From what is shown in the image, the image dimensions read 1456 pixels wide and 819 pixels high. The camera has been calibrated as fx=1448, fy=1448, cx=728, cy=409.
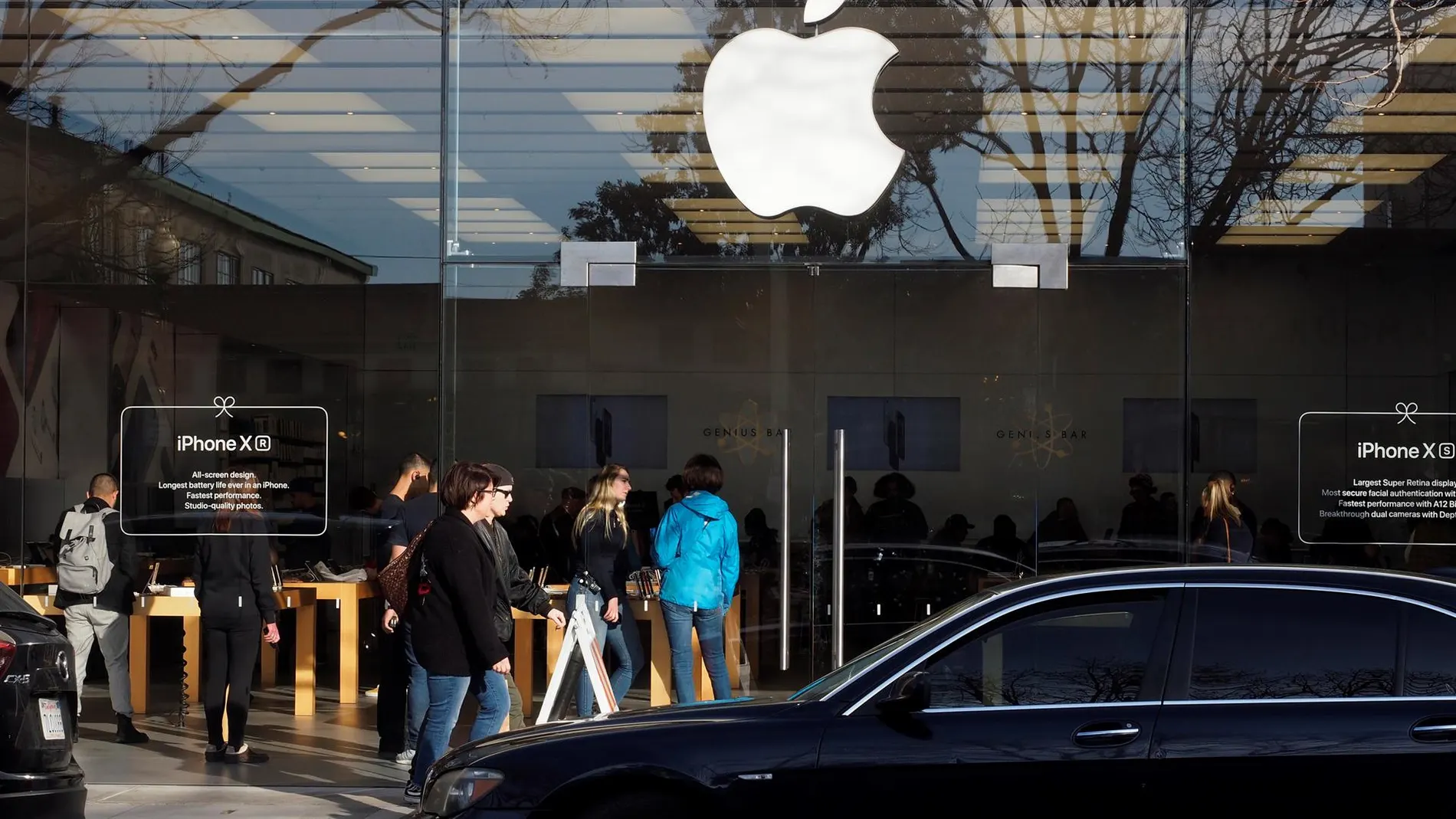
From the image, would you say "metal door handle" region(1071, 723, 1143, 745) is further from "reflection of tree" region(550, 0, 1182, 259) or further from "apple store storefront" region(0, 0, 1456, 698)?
"reflection of tree" region(550, 0, 1182, 259)

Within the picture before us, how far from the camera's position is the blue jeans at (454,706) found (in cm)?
713

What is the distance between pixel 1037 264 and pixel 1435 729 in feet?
19.8

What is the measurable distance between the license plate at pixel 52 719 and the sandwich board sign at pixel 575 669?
8.22 ft

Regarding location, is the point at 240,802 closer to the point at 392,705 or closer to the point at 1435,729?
the point at 392,705

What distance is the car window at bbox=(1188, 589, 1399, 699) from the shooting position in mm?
4762

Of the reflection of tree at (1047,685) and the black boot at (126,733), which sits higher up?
the reflection of tree at (1047,685)

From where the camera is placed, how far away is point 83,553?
10.1 metres

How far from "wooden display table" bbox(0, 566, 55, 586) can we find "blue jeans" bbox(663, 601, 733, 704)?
464 centimetres

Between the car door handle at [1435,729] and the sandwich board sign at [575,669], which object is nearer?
the car door handle at [1435,729]

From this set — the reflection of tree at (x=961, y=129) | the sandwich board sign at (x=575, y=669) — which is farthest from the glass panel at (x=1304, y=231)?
the sandwich board sign at (x=575, y=669)

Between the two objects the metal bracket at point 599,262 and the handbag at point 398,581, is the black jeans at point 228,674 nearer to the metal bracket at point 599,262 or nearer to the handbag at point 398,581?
the handbag at point 398,581

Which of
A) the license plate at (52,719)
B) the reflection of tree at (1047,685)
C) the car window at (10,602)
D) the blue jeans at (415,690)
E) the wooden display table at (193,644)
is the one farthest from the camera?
the wooden display table at (193,644)

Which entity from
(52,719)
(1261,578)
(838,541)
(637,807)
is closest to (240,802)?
(52,719)

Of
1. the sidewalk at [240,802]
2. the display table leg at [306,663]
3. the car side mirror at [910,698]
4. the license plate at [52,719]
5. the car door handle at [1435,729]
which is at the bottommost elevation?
the sidewalk at [240,802]
